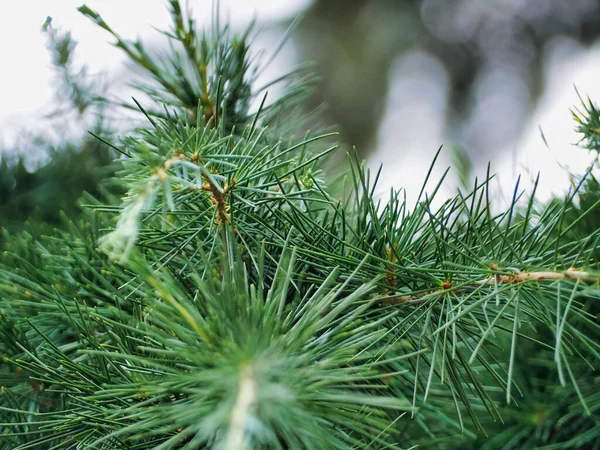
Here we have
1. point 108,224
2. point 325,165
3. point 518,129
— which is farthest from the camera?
point 518,129

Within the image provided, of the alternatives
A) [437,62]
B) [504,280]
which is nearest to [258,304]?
[504,280]

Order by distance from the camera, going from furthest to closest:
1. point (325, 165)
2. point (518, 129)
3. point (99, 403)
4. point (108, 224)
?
1. point (518, 129)
2. point (325, 165)
3. point (108, 224)
4. point (99, 403)

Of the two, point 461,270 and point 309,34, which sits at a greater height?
point 309,34

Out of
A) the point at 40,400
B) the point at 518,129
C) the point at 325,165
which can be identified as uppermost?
the point at 518,129

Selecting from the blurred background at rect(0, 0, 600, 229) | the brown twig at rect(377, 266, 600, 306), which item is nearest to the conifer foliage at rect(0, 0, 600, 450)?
the brown twig at rect(377, 266, 600, 306)

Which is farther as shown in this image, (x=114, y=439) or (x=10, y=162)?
(x=10, y=162)

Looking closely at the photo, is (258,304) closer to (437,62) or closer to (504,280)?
(504,280)

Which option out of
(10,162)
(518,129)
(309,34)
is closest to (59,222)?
(10,162)

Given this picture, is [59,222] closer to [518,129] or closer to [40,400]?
[40,400]

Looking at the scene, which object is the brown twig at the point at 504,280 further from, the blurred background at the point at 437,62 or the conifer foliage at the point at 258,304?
the blurred background at the point at 437,62
